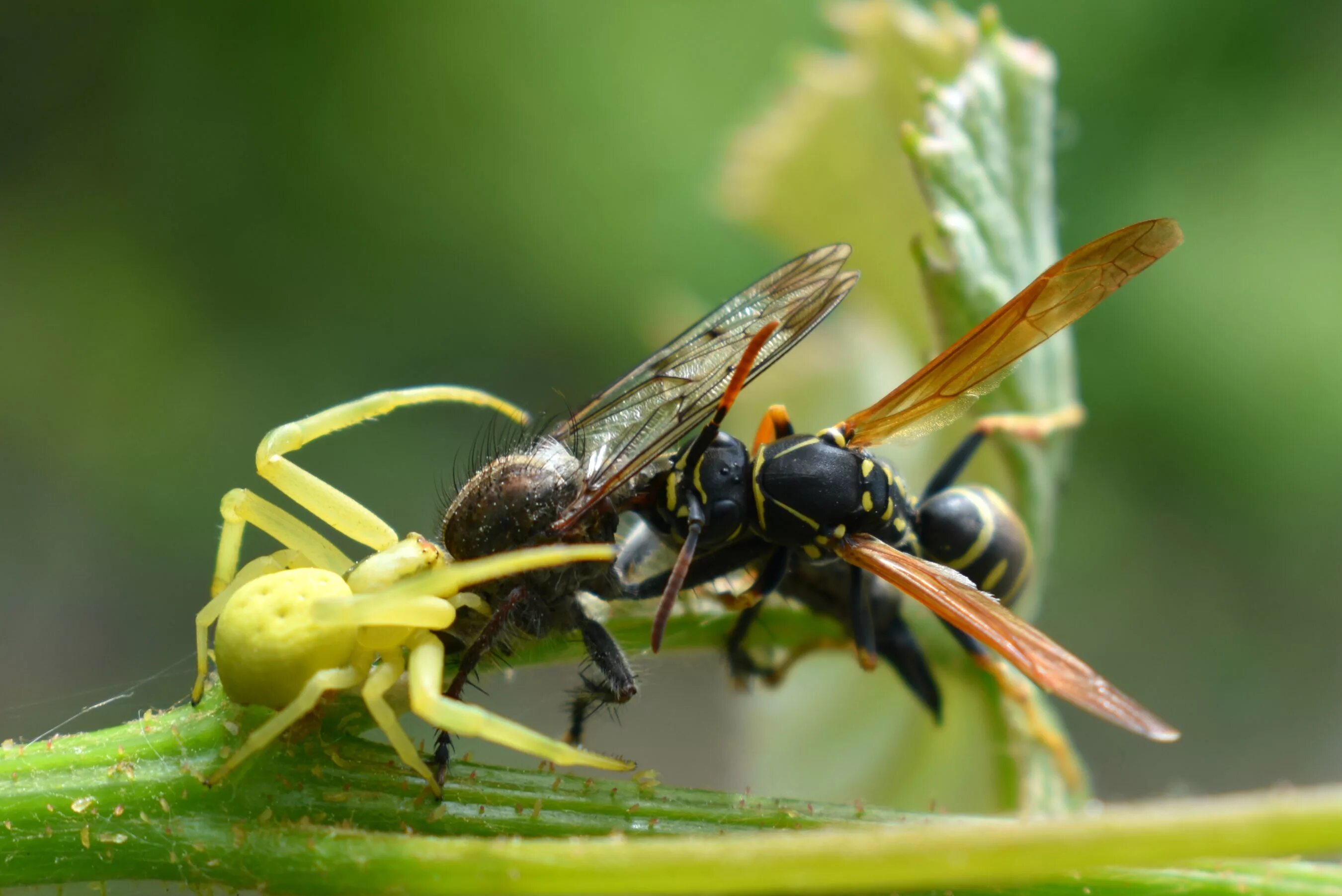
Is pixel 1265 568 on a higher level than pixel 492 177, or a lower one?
lower

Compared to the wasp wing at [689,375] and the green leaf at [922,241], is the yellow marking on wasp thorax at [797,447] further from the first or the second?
the green leaf at [922,241]

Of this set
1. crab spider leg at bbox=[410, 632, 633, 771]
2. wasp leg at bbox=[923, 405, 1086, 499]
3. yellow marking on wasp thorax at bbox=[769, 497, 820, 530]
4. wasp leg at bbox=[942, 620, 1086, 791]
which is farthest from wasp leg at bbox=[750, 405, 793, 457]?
crab spider leg at bbox=[410, 632, 633, 771]

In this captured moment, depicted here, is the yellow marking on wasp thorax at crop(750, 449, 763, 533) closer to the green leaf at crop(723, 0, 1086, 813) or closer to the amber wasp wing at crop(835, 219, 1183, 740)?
the amber wasp wing at crop(835, 219, 1183, 740)

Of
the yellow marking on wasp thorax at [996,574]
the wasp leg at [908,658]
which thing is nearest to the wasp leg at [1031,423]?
the yellow marking on wasp thorax at [996,574]

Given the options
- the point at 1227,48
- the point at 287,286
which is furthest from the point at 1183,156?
the point at 287,286

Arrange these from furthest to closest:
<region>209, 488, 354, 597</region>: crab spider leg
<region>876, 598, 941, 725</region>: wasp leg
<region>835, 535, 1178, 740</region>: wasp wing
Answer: <region>876, 598, 941, 725</region>: wasp leg → <region>209, 488, 354, 597</region>: crab spider leg → <region>835, 535, 1178, 740</region>: wasp wing

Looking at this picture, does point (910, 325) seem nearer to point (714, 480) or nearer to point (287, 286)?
point (714, 480)
